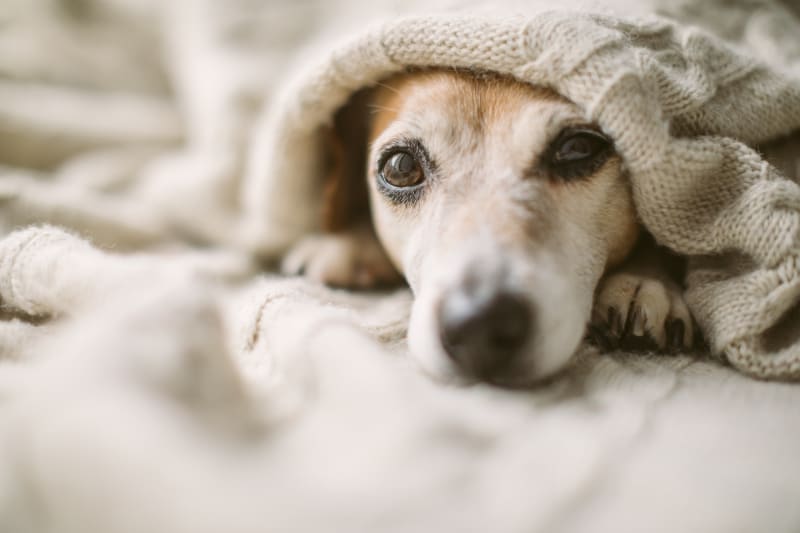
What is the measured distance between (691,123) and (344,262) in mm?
860

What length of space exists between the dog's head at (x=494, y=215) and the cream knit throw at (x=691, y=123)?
0.23 feet

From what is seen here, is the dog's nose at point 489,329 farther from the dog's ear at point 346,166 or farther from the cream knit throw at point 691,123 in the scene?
the dog's ear at point 346,166

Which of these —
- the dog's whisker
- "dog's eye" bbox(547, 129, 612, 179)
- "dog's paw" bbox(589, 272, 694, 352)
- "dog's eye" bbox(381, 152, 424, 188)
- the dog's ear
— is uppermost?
the dog's ear

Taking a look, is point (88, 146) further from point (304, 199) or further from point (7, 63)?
point (304, 199)

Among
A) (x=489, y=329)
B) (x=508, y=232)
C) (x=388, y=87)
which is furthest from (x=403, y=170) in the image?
(x=489, y=329)

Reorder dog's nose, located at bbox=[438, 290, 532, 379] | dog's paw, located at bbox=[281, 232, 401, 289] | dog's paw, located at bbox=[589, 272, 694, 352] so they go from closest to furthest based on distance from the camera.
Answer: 1. dog's nose, located at bbox=[438, 290, 532, 379]
2. dog's paw, located at bbox=[589, 272, 694, 352]
3. dog's paw, located at bbox=[281, 232, 401, 289]

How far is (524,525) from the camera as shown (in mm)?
540

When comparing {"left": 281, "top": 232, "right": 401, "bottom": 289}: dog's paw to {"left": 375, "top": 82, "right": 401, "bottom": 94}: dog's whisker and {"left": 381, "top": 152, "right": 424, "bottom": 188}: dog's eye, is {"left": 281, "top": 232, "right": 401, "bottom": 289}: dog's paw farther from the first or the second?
{"left": 375, "top": 82, "right": 401, "bottom": 94}: dog's whisker

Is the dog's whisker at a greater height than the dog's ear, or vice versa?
the dog's ear

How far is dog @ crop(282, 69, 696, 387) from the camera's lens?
0.82 m

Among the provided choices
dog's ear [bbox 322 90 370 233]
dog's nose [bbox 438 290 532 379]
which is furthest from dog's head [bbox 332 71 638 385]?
dog's ear [bbox 322 90 370 233]

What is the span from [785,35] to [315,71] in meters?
1.12

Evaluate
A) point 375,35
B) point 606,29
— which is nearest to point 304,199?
point 375,35

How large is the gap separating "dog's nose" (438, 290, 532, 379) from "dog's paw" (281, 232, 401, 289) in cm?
64
